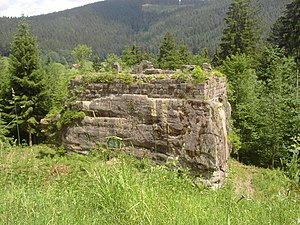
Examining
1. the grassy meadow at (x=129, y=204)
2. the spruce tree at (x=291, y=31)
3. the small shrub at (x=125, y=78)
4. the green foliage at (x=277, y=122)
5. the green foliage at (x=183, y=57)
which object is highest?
the spruce tree at (x=291, y=31)

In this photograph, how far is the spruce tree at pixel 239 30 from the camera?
93.8ft

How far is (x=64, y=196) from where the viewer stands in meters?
3.73

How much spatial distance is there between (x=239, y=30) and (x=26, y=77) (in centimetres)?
1758

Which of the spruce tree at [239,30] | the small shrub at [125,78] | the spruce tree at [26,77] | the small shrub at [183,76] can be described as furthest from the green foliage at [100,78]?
the spruce tree at [239,30]

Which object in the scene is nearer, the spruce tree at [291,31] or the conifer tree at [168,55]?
the spruce tree at [291,31]

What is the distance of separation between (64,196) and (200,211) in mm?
1492

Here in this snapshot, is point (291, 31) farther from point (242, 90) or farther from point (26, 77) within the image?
point (26, 77)

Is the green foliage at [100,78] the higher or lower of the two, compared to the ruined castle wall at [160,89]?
higher

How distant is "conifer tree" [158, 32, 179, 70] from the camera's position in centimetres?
3197

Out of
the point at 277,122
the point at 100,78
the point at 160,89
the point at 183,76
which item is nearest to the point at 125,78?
the point at 100,78

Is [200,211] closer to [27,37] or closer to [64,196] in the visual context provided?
[64,196]

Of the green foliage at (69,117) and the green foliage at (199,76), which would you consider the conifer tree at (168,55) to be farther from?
the green foliage at (199,76)

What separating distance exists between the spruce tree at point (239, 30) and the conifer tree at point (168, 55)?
4.61m

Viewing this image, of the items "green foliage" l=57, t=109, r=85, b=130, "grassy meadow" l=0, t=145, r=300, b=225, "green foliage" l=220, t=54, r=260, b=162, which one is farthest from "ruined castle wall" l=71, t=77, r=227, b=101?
"grassy meadow" l=0, t=145, r=300, b=225
